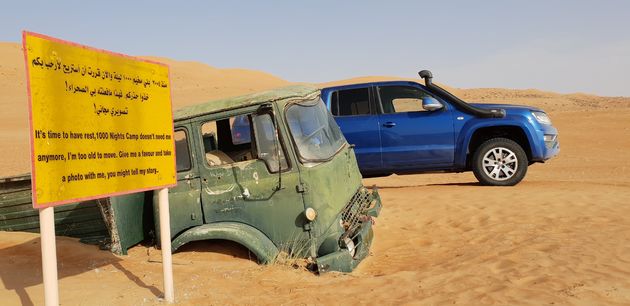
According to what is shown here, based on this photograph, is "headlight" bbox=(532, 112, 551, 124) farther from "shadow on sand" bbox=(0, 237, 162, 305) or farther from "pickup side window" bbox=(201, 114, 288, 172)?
"shadow on sand" bbox=(0, 237, 162, 305)

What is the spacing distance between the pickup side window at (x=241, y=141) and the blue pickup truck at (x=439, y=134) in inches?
133

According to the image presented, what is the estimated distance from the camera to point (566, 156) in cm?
1870

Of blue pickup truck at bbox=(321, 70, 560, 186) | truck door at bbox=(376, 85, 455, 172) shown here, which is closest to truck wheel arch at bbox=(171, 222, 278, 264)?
blue pickup truck at bbox=(321, 70, 560, 186)

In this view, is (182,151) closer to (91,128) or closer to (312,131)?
(312,131)

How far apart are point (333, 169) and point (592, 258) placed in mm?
2611

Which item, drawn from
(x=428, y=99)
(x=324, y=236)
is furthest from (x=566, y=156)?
(x=324, y=236)

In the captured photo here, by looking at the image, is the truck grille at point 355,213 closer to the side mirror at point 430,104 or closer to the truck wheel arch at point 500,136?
the side mirror at point 430,104

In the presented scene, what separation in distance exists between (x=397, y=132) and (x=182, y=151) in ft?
15.6

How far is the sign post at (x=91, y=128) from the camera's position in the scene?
3.41 m

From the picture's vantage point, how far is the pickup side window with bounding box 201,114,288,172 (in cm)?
538

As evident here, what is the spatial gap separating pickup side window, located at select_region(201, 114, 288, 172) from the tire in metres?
4.68

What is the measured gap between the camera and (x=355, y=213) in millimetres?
6086

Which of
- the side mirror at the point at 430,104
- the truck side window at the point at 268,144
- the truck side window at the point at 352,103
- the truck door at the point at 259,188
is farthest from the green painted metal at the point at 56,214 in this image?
the side mirror at the point at 430,104

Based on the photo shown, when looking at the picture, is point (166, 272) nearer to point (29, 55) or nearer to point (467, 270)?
point (29, 55)
